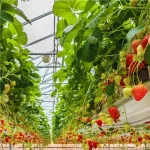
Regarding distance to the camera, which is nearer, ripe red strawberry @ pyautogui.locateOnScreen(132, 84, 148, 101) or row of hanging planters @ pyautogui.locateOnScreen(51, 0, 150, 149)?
ripe red strawberry @ pyautogui.locateOnScreen(132, 84, 148, 101)

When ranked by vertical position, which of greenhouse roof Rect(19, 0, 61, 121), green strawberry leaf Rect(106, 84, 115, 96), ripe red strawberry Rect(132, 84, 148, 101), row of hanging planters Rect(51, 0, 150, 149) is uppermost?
greenhouse roof Rect(19, 0, 61, 121)

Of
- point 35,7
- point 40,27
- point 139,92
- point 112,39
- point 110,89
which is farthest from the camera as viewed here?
point 40,27

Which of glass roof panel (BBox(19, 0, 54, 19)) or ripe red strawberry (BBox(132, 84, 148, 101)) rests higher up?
glass roof panel (BBox(19, 0, 54, 19))

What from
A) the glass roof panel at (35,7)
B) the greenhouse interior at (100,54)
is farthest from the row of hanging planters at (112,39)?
the glass roof panel at (35,7)

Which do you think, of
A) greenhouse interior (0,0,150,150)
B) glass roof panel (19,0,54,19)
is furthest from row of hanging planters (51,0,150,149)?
glass roof panel (19,0,54,19)

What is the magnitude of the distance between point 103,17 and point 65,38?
186mm

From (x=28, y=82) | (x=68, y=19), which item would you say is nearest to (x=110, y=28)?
(x=68, y=19)

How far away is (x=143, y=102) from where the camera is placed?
124 centimetres

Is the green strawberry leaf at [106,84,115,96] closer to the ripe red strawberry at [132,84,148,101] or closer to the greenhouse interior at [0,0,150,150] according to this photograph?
the greenhouse interior at [0,0,150,150]

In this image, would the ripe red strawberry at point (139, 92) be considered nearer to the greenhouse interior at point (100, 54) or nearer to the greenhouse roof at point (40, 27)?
the greenhouse interior at point (100, 54)

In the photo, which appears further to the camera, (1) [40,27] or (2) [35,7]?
(1) [40,27]

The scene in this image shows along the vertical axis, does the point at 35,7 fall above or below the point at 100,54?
above

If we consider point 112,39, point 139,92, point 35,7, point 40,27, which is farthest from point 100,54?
point 40,27

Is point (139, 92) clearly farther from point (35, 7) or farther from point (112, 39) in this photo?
point (35, 7)
